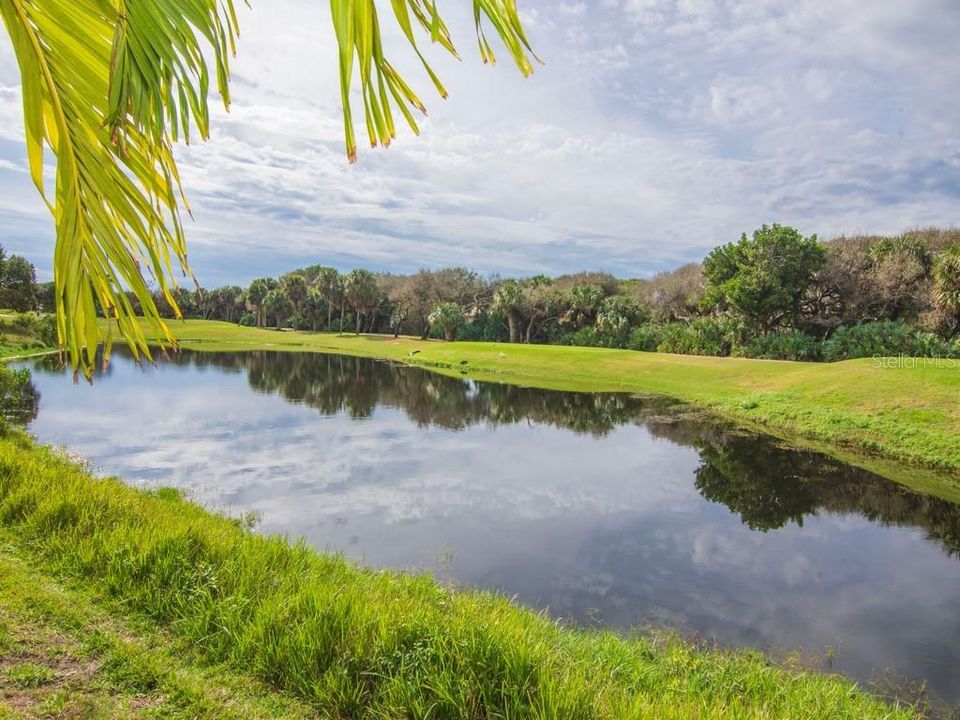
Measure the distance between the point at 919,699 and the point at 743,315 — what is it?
157ft

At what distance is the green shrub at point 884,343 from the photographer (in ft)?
120

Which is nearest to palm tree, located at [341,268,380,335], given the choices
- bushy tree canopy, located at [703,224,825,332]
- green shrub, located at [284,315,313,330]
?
green shrub, located at [284,315,313,330]

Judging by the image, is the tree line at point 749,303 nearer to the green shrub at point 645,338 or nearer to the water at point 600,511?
the green shrub at point 645,338

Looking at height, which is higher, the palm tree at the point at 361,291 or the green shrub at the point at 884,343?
the palm tree at the point at 361,291

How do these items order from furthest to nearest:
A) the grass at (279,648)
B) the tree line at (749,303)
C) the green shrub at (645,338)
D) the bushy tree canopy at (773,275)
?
1. the green shrub at (645,338)
2. the bushy tree canopy at (773,275)
3. the tree line at (749,303)
4. the grass at (279,648)

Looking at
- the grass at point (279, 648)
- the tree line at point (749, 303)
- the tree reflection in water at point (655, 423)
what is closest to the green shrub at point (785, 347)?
the tree line at point (749, 303)

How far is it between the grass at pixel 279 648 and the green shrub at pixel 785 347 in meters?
42.4

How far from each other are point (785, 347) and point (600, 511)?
123 feet

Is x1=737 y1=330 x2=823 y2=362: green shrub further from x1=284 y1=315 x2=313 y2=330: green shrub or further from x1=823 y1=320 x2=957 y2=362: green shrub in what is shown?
x1=284 y1=315 x2=313 y2=330: green shrub

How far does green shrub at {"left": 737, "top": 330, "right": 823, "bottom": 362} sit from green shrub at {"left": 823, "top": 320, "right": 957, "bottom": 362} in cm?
106

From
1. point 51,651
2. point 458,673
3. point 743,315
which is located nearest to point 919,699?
point 458,673

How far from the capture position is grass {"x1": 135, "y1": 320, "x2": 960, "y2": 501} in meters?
19.0

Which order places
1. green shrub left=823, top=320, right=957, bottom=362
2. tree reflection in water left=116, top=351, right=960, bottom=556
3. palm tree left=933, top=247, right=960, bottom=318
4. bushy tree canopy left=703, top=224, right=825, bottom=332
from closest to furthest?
tree reflection in water left=116, top=351, right=960, bottom=556
palm tree left=933, top=247, right=960, bottom=318
green shrub left=823, top=320, right=957, bottom=362
bushy tree canopy left=703, top=224, right=825, bottom=332

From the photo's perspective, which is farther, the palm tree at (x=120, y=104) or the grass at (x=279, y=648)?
the grass at (x=279, y=648)
